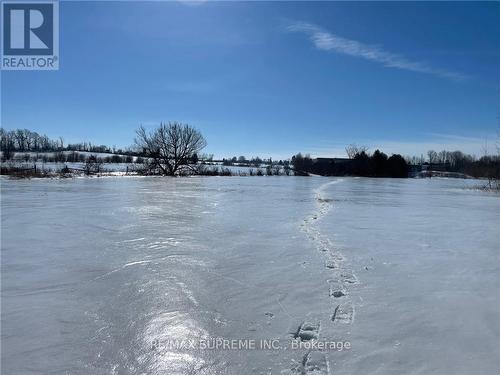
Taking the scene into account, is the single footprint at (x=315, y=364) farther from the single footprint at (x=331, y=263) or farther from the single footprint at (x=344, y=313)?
the single footprint at (x=331, y=263)

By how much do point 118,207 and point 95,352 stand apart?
30.3ft

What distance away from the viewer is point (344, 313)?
3.65 meters

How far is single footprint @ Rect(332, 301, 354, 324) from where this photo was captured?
348cm

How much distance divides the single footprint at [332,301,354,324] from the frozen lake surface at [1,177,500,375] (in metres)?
0.02

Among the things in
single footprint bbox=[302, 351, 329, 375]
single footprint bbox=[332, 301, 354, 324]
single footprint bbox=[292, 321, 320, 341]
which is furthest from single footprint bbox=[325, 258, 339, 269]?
single footprint bbox=[302, 351, 329, 375]

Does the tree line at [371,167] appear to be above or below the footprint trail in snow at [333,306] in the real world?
above

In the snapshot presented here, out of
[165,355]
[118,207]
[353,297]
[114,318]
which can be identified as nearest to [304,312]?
[353,297]

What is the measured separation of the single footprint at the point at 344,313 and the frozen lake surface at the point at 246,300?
19 millimetres

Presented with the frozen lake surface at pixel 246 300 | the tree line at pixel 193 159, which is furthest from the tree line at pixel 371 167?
the frozen lake surface at pixel 246 300

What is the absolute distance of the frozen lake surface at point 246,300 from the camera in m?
2.83

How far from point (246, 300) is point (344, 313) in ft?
3.37

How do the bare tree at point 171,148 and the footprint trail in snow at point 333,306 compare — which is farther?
the bare tree at point 171,148

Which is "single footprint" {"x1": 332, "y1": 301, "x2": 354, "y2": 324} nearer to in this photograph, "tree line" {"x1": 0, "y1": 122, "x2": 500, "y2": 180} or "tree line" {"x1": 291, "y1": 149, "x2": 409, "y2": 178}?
"tree line" {"x1": 0, "y1": 122, "x2": 500, "y2": 180}

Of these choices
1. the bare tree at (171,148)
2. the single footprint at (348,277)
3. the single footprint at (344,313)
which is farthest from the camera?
the bare tree at (171,148)
